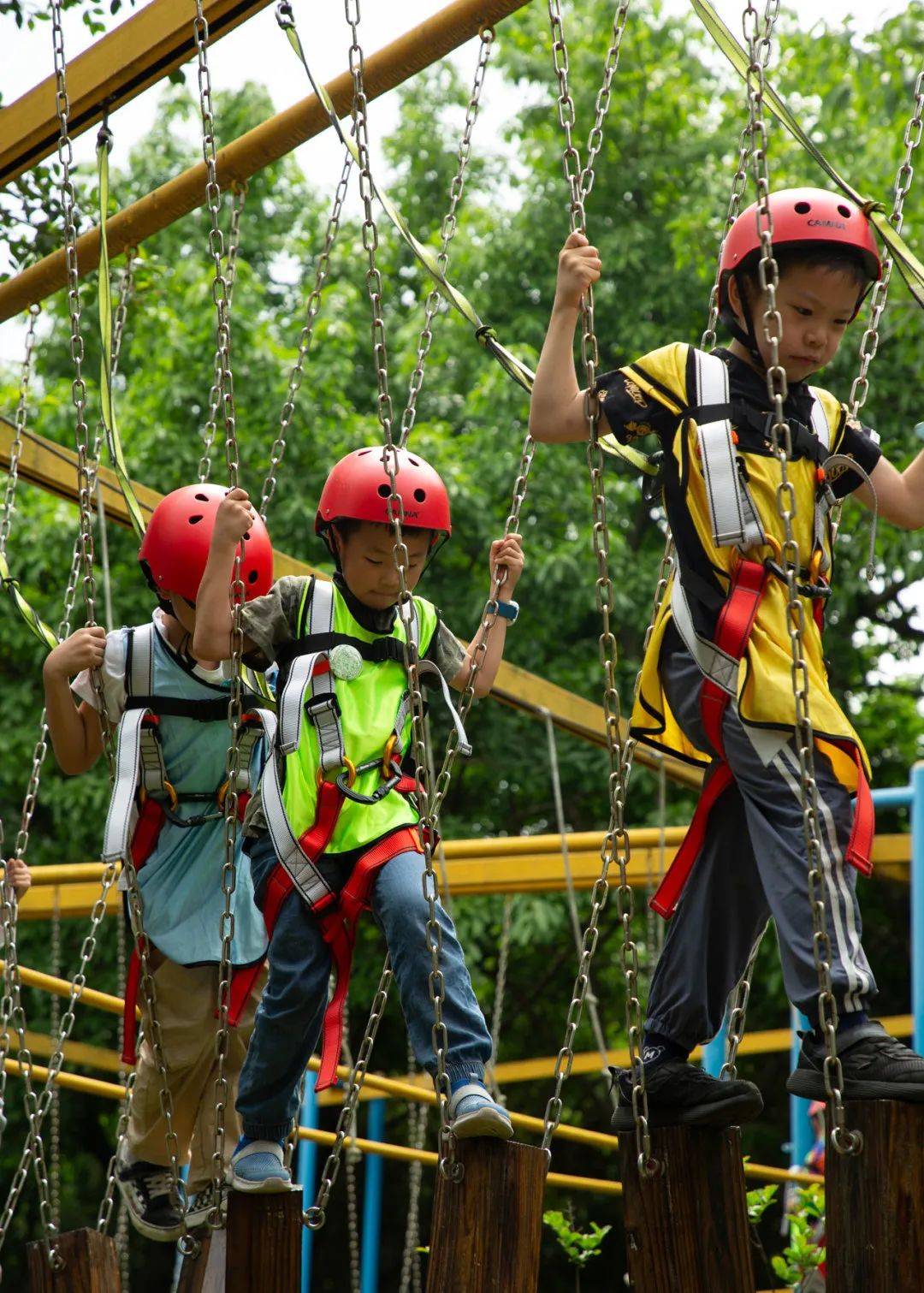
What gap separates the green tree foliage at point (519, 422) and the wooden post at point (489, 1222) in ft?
24.4

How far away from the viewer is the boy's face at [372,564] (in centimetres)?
355

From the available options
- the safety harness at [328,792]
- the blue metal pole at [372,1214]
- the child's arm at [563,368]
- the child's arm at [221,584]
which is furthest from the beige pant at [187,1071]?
the blue metal pole at [372,1214]

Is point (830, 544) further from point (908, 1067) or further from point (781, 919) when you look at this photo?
point (908, 1067)

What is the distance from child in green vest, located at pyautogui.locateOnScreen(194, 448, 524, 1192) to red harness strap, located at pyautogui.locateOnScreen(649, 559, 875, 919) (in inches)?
17.8

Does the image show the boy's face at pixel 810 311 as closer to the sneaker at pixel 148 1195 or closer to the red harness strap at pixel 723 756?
the red harness strap at pixel 723 756

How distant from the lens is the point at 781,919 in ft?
9.02

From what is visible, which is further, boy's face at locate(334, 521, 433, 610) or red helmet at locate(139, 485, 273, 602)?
red helmet at locate(139, 485, 273, 602)

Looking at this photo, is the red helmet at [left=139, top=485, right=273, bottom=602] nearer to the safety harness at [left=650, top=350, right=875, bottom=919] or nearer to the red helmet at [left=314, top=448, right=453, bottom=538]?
the red helmet at [left=314, top=448, right=453, bottom=538]

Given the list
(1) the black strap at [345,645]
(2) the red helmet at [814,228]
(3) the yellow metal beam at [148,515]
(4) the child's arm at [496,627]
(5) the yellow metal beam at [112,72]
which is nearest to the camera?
(2) the red helmet at [814,228]

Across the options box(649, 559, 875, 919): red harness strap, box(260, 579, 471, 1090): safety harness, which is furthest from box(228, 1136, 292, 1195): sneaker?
box(649, 559, 875, 919): red harness strap

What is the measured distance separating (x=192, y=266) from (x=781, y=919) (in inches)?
420

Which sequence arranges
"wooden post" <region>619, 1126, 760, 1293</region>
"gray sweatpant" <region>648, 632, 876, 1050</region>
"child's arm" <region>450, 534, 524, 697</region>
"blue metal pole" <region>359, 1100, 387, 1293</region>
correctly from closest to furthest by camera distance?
"gray sweatpant" <region>648, 632, 876, 1050</region> → "wooden post" <region>619, 1126, 760, 1293</region> → "child's arm" <region>450, 534, 524, 697</region> → "blue metal pole" <region>359, 1100, 387, 1293</region>

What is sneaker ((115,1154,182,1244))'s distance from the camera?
406 centimetres

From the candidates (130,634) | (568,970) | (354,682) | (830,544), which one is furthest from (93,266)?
(568,970)
